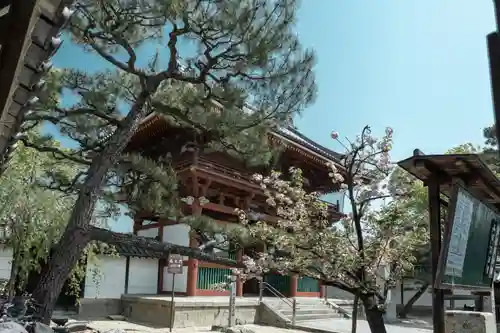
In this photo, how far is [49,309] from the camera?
21.7 ft

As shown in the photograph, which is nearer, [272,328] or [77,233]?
[77,233]

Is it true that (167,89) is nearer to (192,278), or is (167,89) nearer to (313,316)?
(192,278)

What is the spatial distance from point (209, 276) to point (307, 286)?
4.51 m

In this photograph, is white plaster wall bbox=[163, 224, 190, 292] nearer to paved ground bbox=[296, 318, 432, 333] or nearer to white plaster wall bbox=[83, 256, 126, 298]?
white plaster wall bbox=[83, 256, 126, 298]

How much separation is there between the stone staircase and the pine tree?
6.80 m

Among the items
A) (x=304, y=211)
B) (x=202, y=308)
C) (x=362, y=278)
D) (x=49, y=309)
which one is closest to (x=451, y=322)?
(x=362, y=278)

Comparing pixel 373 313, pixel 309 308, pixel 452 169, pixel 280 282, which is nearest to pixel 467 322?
pixel 373 313

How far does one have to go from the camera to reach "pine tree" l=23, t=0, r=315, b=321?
6.93 m

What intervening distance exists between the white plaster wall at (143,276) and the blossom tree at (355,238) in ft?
21.9

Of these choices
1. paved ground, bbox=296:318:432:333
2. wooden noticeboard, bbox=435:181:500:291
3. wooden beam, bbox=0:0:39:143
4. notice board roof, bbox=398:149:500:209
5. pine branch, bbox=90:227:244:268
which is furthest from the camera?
paved ground, bbox=296:318:432:333

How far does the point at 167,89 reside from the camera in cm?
857

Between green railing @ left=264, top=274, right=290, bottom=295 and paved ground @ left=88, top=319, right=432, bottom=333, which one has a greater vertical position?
green railing @ left=264, top=274, right=290, bottom=295

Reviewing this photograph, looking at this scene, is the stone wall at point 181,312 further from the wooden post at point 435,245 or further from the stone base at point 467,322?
Result: the wooden post at point 435,245

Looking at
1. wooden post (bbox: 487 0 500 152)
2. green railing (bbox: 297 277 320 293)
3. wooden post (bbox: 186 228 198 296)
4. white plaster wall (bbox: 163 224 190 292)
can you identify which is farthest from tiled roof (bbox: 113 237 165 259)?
wooden post (bbox: 487 0 500 152)
